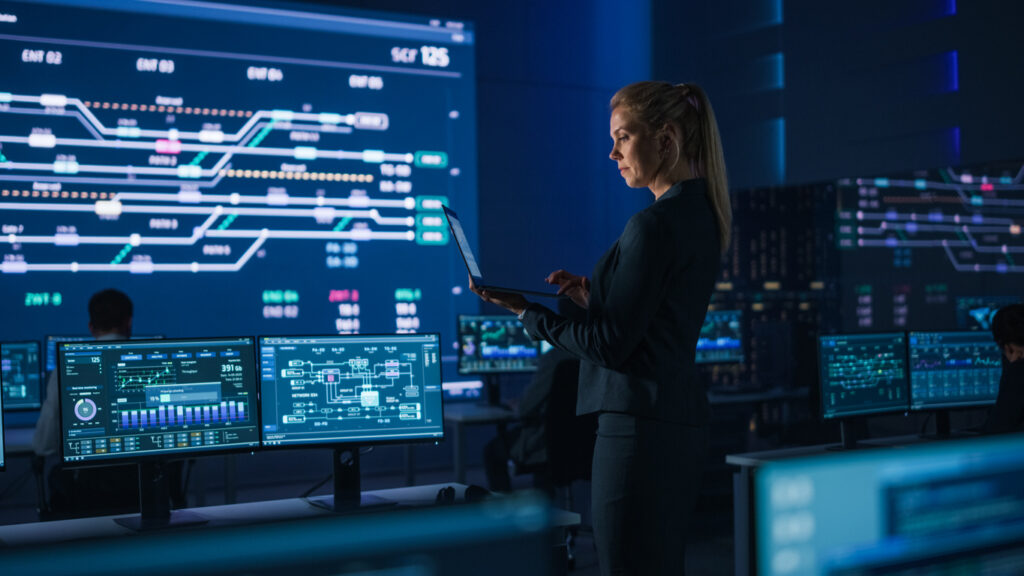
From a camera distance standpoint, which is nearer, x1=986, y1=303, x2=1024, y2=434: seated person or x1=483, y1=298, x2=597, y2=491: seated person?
x1=986, y1=303, x2=1024, y2=434: seated person

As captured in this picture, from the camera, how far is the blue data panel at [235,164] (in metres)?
5.11

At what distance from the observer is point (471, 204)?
629cm

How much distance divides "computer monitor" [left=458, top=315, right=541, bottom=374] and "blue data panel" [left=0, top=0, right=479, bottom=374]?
0.79m

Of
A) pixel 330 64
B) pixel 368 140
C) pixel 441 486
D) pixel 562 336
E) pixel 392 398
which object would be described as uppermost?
pixel 330 64

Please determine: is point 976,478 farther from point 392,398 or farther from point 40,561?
point 392,398

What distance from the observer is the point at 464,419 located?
478 centimetres

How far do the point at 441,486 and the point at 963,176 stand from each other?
3.89 meters

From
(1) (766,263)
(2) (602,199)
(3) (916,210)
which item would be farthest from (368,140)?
(3) (916,210)

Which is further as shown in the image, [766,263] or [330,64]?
[766,263]

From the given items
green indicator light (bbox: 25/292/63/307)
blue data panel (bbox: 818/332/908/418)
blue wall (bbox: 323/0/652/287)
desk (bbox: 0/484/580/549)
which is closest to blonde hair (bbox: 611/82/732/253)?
desk (bbox: 0/484/580/549)

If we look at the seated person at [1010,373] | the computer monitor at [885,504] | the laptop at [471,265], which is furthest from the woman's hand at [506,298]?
the seated person at [1010,373]

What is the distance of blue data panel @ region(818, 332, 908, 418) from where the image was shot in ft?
11.3

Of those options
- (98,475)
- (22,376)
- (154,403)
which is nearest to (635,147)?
(154,403)

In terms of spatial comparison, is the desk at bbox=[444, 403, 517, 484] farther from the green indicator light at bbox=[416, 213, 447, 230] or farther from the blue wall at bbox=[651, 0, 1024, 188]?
the blue wall at bbox=[651, 0, 1024, 188]
